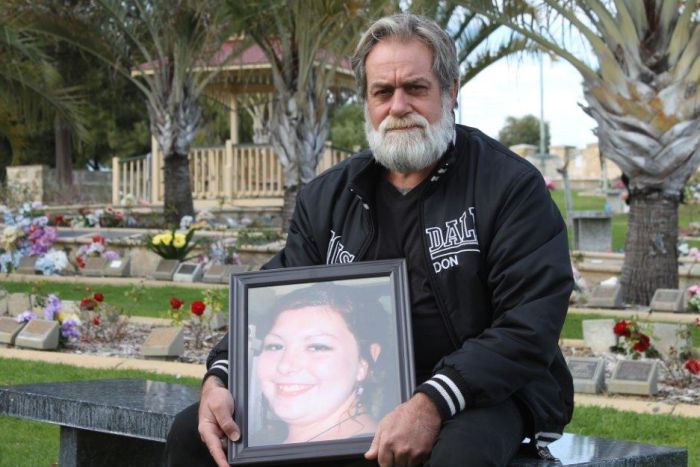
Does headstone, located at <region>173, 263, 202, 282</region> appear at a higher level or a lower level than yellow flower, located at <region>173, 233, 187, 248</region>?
lower

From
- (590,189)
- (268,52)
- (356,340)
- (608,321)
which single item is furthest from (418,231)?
(590,189)

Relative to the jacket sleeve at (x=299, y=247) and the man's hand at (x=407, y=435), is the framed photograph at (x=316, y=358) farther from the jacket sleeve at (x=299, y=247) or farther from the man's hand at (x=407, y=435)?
the jacket sleeve at (x=299, y=247)

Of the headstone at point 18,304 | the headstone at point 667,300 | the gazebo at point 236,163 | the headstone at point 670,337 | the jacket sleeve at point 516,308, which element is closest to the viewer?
the jacket sleeve at point 516,308

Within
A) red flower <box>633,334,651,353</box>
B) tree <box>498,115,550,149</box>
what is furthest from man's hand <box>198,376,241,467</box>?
tree <box>498,115,550,149</box>

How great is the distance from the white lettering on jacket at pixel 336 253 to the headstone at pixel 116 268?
11020mm

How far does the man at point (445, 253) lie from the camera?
310cm

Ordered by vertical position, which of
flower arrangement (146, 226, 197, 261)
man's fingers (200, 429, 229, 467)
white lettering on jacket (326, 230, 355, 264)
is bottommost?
man's fingers (200, 429, 229, 467)

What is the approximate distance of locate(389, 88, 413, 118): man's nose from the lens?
350 centimetres

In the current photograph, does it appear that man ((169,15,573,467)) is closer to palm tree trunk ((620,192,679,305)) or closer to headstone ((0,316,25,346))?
headstone ((0,316,25,346))

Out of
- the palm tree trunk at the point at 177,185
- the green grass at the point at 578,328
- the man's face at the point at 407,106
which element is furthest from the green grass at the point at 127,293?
the man's face at the point at 407,106

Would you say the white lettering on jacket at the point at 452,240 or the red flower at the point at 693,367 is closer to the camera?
the white lettering on jacket at the point at 452,240

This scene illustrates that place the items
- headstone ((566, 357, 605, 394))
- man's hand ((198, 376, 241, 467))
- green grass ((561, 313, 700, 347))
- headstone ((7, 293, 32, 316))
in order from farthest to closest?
1. headstone ((7, 293, 32, 316))
2. green grass ((561, 313, 700, 347))
3. headstone ((566, 357, 605, 394))
4. man's hand ((198, 376, 241, 467))

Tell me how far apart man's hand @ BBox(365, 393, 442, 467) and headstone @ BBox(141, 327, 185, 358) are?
18.0 ft

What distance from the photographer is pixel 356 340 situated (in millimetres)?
3322
